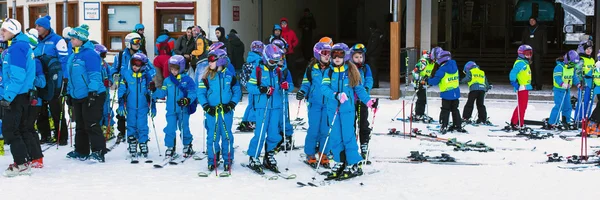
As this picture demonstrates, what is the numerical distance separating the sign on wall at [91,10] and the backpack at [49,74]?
10671mm

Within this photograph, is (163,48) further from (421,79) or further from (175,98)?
(175,98)

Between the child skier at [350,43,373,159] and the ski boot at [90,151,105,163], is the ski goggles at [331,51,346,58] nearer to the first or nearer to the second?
the child skier at [350,43,373,159]

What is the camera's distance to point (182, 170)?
1020 cm

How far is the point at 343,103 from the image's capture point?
941 centimetres

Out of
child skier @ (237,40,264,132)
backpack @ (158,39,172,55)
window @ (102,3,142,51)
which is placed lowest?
child skier @ (237,40,264,132)

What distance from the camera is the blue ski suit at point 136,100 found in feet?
35.9

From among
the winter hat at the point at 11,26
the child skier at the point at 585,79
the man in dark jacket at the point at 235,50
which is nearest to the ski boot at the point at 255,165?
the winter hat at the point at 11,26

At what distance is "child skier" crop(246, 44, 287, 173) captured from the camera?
9.86m

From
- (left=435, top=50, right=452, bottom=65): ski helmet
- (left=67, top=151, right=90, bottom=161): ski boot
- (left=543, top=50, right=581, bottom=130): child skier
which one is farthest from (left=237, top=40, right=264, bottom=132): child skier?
(left=543, top=50, right=581, bottom=130): child skier

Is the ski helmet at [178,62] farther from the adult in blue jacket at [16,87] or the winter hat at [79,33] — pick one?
the adult in blue jacket at [16,87]

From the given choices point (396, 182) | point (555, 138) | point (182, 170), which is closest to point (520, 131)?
point (555, 138)

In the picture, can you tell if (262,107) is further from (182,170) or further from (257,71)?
(182,170)

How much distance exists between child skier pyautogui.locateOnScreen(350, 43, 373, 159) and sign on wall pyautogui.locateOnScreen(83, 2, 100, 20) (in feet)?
38.3

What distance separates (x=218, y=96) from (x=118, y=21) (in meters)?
11.5
